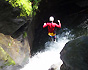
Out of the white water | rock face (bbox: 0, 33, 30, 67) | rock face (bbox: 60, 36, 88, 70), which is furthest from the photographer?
the white water

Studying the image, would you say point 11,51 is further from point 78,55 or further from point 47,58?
point 78,55

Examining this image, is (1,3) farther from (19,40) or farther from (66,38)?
(66,38)

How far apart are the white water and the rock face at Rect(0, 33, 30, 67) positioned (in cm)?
80

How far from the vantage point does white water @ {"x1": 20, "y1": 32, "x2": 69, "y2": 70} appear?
5954 mm

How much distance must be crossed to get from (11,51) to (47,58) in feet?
8.95

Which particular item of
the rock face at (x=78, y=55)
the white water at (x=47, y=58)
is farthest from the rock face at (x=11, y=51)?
the rock face at (x=78, y=55)

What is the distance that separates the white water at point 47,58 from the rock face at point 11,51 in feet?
2.63

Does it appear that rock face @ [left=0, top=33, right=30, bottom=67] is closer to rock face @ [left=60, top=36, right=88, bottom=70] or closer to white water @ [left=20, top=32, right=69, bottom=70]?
white water @ [left=20, top=32, right=69, bottom=70]

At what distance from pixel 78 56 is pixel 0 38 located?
3164mm

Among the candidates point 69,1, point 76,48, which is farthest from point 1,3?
point 69,1

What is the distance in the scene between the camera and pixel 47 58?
657 centimetres

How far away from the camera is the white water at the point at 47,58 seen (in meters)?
5.95

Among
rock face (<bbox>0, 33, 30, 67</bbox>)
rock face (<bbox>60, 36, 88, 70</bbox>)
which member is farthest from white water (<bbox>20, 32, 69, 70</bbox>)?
rock face (<bbox>60, 36, 88, 70</bbox>)

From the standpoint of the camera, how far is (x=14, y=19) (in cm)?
455
